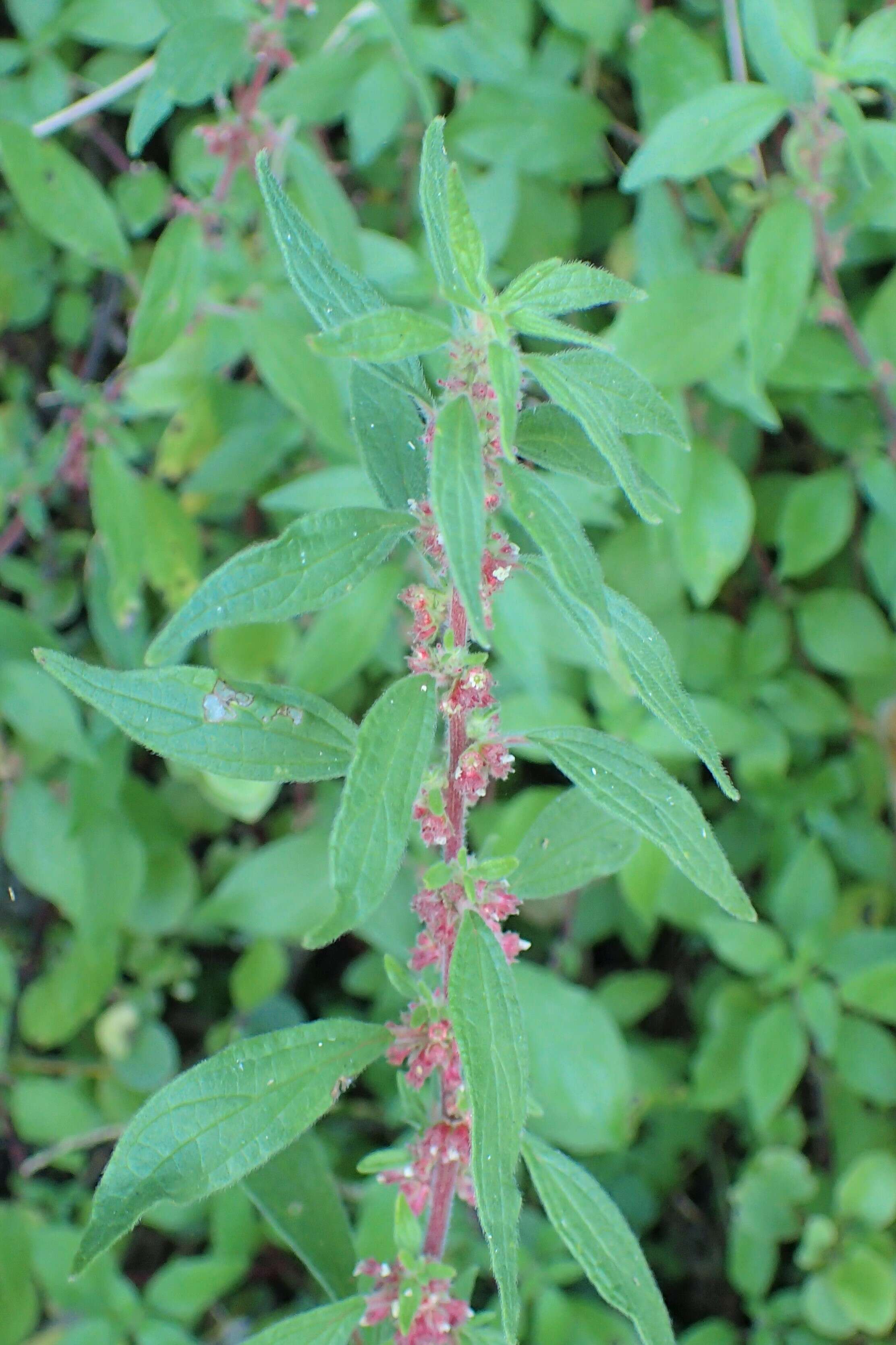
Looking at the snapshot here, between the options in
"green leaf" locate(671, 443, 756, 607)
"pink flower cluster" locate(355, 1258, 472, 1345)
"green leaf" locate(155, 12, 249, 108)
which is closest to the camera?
"pink flower cluster" locate(355, 1258, 472, 1345)

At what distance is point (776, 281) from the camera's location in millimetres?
1604

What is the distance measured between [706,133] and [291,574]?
1077mm

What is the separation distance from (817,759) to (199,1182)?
161 centimetres

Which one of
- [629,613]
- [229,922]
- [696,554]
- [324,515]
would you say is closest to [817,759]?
[696,554]

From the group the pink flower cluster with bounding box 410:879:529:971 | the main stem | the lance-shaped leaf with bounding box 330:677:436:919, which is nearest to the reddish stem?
the main stem

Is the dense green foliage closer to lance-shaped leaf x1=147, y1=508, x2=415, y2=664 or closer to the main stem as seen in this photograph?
the main stem

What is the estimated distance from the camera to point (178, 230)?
62.7 inches

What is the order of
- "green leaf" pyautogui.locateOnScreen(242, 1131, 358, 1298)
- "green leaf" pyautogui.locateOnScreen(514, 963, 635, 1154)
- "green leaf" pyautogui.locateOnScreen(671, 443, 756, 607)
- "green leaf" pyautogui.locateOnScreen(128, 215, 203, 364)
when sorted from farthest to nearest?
"green leaf" pyautogui.locateOnScreen(671, 443, 756, 607) < "green leaf" pyautogui.locateOnScreen(514, 963, 635, 1154) < "green leaf" pyautogui.locateOnScreen(128, 215, 203, 364) < "green leaf" pyautogui.locateOnScreen(242, 1131, 358, 1298)

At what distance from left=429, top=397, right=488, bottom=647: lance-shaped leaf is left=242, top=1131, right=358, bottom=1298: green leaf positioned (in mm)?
717

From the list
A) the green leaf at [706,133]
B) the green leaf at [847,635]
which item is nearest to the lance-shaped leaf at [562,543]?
the green leaf at [706,133]

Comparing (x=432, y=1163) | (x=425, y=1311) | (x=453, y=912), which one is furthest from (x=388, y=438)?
(x=425, y=1311)

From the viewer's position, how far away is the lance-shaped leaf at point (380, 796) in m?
0.78

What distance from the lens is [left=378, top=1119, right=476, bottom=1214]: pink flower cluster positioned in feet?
3.35

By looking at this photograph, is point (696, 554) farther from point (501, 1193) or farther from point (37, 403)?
point (37, 403)
